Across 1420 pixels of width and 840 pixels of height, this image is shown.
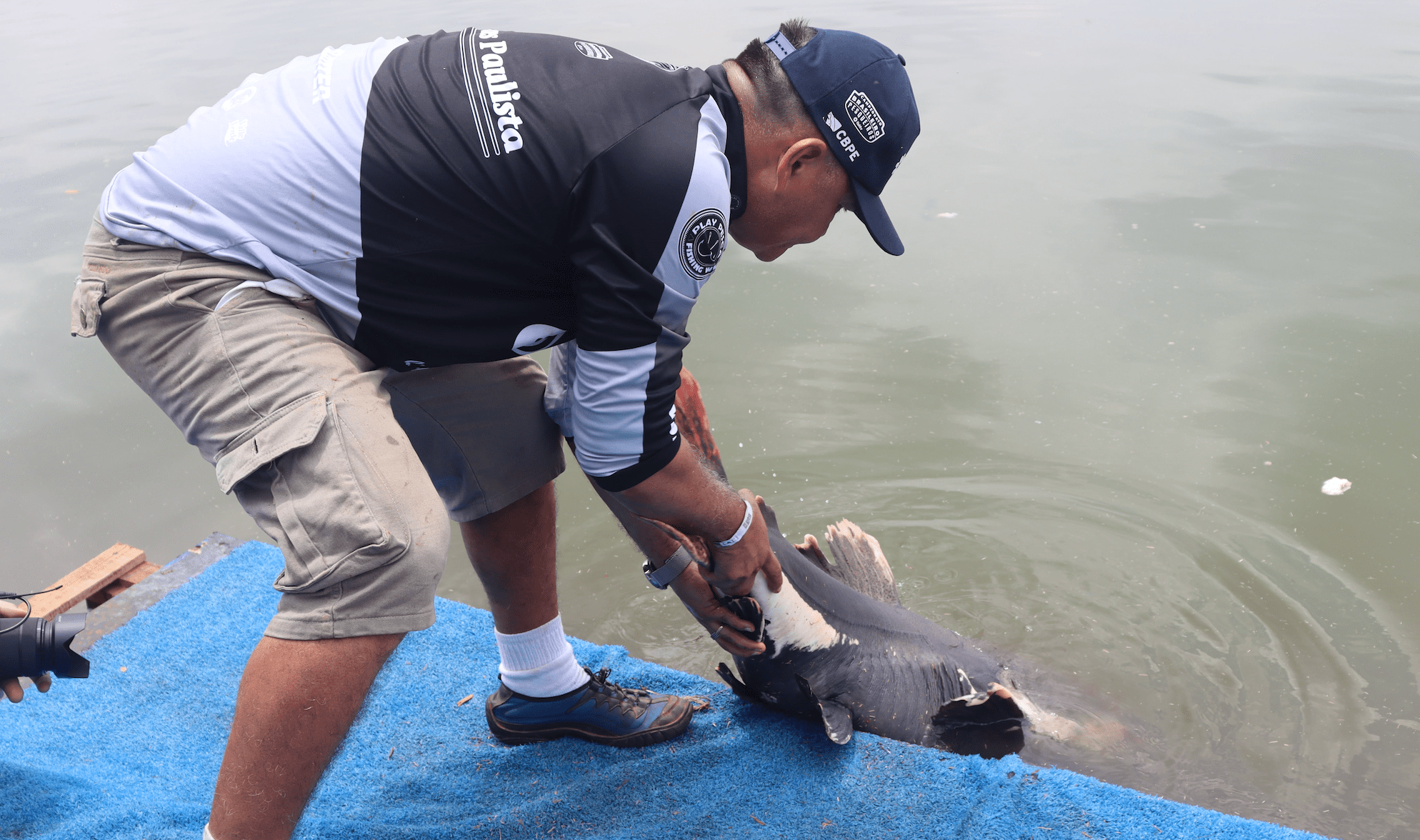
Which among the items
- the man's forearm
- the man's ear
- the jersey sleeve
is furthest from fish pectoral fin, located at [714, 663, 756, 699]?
the man's ear

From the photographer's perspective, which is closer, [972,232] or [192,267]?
[192,267]

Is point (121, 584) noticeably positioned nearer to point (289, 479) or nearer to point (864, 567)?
point (289, 479)

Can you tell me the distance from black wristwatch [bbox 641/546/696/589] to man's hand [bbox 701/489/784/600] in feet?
0.25

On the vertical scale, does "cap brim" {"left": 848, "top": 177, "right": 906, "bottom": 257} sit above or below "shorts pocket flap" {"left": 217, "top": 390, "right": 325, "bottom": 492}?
above

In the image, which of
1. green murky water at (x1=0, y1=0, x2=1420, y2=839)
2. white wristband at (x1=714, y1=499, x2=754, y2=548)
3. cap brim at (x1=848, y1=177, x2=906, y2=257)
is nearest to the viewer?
cap brim at (x1=848, y1=177, x2=906, y2=257)

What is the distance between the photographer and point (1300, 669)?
2695mm

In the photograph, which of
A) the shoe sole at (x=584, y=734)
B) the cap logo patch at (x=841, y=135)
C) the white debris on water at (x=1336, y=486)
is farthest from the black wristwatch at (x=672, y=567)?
the white debris on water at (x=1336, y=486)

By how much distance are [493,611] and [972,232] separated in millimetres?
4008

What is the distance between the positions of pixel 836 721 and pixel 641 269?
3.92ft

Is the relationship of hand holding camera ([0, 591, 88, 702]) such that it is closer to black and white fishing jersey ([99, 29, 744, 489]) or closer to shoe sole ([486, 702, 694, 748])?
black and white fishing jersey ([99, 29, 744, 489])

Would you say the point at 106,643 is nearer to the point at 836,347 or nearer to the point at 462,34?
the point at 462,34

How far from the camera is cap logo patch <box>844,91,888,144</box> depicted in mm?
1625

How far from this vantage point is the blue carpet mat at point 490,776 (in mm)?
1962

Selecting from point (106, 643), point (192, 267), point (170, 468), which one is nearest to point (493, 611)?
point (192, 267)
